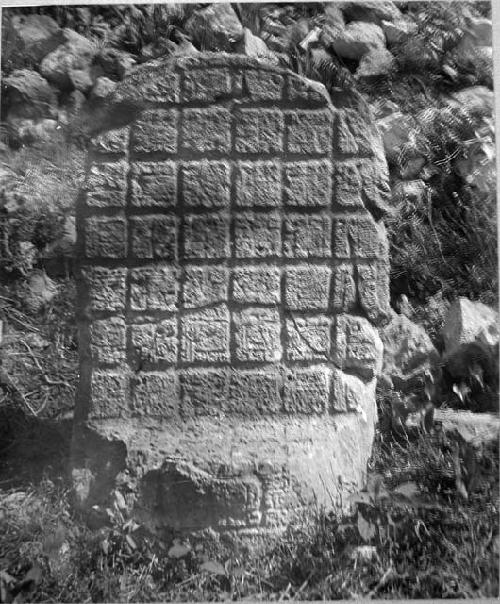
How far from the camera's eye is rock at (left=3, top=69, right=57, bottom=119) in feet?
9.13

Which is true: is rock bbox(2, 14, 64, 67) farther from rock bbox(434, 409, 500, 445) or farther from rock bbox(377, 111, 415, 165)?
rock bbox(434, 409, 500, 445)

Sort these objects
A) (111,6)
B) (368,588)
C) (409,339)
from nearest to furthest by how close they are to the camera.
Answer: (368,588) < (111,6) < (409,339)

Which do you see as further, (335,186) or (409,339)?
(409,339)

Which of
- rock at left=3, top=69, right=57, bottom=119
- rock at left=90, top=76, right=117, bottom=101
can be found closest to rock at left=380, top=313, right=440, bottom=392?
rock at left=90, top=76, right=117, bottom=101

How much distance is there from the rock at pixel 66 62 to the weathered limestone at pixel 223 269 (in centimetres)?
59

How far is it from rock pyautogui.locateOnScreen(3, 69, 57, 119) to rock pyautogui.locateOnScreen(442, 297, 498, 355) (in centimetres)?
150

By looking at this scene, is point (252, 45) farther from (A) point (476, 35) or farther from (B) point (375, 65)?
(A) point (476, 35)

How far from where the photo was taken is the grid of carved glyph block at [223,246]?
2.49m

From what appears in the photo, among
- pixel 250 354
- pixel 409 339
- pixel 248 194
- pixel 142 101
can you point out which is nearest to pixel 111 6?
pixel 142 101

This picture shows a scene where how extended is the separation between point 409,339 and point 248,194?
2.65ft

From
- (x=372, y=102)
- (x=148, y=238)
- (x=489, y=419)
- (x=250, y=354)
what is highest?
(x=372, y=102)

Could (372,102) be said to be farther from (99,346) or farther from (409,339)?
(99,346)

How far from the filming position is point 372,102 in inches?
118

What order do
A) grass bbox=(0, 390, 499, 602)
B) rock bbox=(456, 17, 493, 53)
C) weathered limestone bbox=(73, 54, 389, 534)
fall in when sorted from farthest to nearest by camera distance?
rock bbox=(456, 17, 493, 53), weathered limestone bbox=(73, 54, 389, 534), grass bbox=(0, 390, 499, 602)
